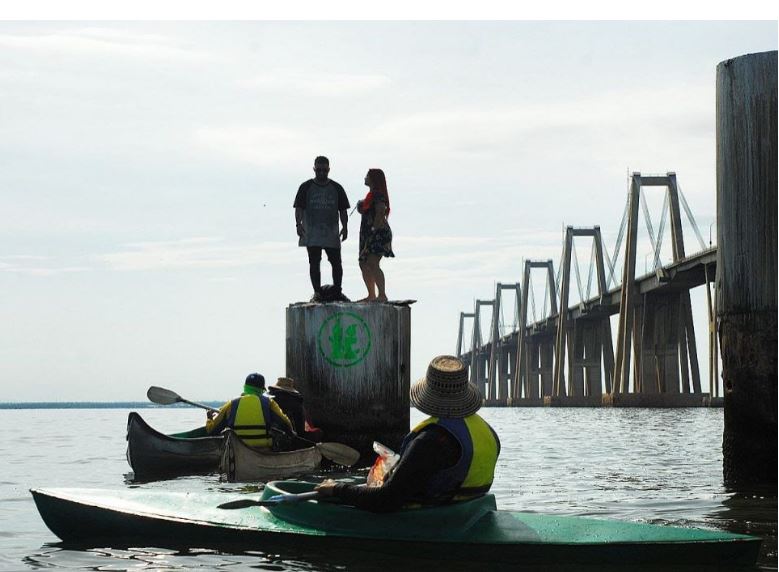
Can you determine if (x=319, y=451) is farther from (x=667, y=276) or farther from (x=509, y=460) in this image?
(x=667, y=276)

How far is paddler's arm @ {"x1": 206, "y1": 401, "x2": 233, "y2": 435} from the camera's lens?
13359 mm

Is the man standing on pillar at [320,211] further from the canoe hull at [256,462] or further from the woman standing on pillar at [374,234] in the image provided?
the canoe hull at [256,462]

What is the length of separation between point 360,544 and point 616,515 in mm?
3747

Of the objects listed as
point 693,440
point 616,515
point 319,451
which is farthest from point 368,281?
point 693,440

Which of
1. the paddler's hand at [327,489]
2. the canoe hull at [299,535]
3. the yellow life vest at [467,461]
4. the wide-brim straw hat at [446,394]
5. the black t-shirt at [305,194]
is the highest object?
the black t-shirt at [305,194]

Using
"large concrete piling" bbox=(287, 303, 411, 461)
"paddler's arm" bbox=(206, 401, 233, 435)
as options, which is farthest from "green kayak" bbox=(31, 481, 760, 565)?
"paddler's arm" bbox=(206, 401, 233, 435)

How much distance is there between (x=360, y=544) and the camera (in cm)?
729

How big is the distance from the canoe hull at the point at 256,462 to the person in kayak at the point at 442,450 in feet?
17.3

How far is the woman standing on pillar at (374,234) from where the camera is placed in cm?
1377

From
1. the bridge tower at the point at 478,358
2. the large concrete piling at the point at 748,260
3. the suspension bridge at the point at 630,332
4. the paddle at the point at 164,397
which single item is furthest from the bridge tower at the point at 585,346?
the large concrete piling at the point at 748,260

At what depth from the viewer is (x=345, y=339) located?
515 inches

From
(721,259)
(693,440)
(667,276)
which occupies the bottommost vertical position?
(693,440)

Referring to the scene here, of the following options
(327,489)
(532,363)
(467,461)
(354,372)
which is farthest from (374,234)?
(532,363)

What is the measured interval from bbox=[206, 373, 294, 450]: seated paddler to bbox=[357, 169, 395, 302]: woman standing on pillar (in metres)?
1.95
